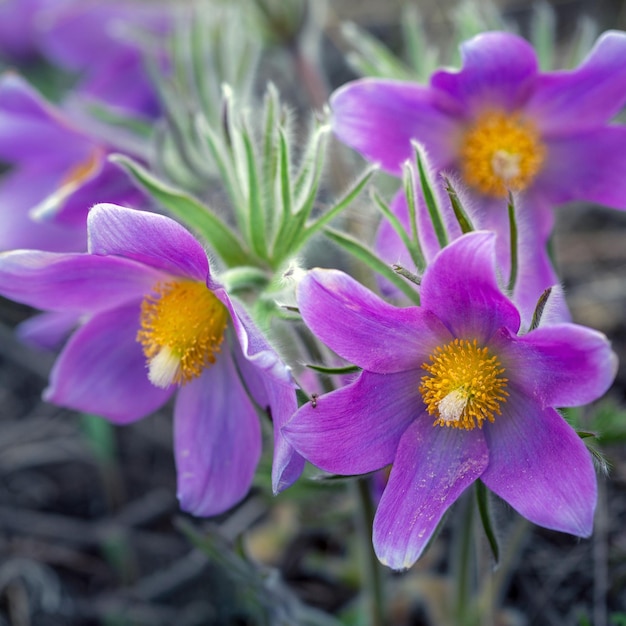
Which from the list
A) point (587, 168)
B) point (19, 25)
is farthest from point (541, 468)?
point (19, 25)

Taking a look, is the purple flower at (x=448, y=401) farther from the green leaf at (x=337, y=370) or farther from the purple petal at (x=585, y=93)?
the purple petal at (x=585, y=93)

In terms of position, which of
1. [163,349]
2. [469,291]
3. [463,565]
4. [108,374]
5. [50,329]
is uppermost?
[469,291]

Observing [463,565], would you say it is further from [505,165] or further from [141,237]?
[141,237]

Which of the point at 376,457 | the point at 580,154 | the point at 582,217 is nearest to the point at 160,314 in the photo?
the point at 376,457

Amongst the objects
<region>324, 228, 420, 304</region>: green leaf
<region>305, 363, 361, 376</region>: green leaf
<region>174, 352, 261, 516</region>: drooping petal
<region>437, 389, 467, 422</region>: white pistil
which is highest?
<region>324, 228, 420, 304</region>: green leaf

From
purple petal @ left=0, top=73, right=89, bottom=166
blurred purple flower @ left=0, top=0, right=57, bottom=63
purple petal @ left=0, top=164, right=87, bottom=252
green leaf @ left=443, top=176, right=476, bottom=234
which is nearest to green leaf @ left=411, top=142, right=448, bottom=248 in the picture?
green leaf @ left=443, top=176, right=476, bottom=234

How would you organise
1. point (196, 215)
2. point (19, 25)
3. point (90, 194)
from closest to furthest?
point (196, 215), point (90, 194), point (19, 25)

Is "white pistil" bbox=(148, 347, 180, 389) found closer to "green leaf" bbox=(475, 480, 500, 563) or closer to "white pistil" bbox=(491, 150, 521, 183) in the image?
"green leaf" bbox=(475, 480, 500, 563)
